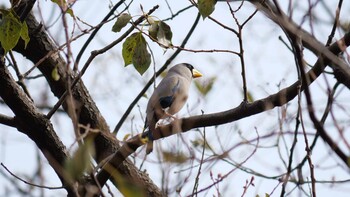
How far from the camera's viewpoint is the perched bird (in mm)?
5137

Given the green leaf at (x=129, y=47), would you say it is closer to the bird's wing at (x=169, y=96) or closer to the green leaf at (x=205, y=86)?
the green leaf at (x=205, y=86)

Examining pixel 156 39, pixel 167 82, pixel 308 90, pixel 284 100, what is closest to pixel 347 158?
pixel 308 90

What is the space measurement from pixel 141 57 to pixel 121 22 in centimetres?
21

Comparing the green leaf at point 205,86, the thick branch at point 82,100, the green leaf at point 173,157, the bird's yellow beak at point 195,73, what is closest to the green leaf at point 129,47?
the green leaf at point 205,86

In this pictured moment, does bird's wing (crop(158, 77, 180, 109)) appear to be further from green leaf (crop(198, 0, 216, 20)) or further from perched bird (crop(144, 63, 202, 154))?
green leaf (crop(198, 0, 216, 20))

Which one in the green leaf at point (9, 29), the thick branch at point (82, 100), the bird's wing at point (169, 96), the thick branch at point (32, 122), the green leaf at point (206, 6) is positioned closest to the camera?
the green leaf at point (206, 6)

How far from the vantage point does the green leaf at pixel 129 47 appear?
12.0ft

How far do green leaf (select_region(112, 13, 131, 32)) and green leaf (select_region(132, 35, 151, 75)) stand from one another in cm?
13

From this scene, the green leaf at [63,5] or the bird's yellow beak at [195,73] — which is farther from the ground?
the bird's yellow beak at [195,73]

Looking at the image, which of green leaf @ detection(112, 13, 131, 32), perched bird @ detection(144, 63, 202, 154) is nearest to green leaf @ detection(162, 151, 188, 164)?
green leaf @ detection(112, 13, 131, 32)

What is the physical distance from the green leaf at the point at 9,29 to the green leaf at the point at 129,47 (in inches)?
21.7

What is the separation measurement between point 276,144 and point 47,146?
68.4 inches

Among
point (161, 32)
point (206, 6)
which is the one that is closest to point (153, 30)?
point (161, 32)

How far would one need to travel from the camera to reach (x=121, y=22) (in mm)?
3559
